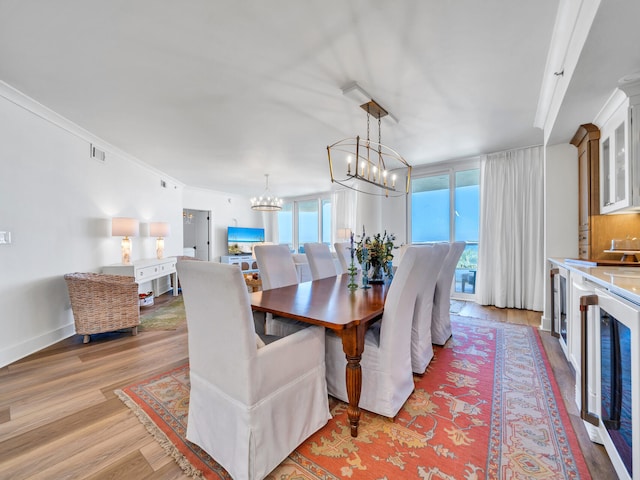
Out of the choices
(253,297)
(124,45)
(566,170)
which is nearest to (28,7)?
(124,45)

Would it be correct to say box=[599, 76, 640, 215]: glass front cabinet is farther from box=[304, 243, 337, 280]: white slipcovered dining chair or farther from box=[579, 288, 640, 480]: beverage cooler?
box=[304, 243, 337, 280]: white slipcovered dining chair

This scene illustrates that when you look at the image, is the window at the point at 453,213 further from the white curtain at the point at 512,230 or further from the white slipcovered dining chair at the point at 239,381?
the white slipcovered dining chair at the point at 239,381

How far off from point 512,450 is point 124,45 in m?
3.53

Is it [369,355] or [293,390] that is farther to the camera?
[369,355]

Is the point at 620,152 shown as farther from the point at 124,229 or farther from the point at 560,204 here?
the point at 124,229

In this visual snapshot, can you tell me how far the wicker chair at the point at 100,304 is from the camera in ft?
9.83

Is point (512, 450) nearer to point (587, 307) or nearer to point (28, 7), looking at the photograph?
point (587, 307)

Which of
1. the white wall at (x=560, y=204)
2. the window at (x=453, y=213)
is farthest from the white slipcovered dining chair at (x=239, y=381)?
the window at (x=453, y=213)

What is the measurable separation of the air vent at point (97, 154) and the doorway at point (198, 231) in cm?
403

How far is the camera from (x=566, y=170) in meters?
3.40

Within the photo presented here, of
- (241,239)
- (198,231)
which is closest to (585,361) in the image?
(241,239)

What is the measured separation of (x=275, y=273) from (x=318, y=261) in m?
0.76

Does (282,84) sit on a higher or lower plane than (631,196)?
higher

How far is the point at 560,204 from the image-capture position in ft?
11.2
